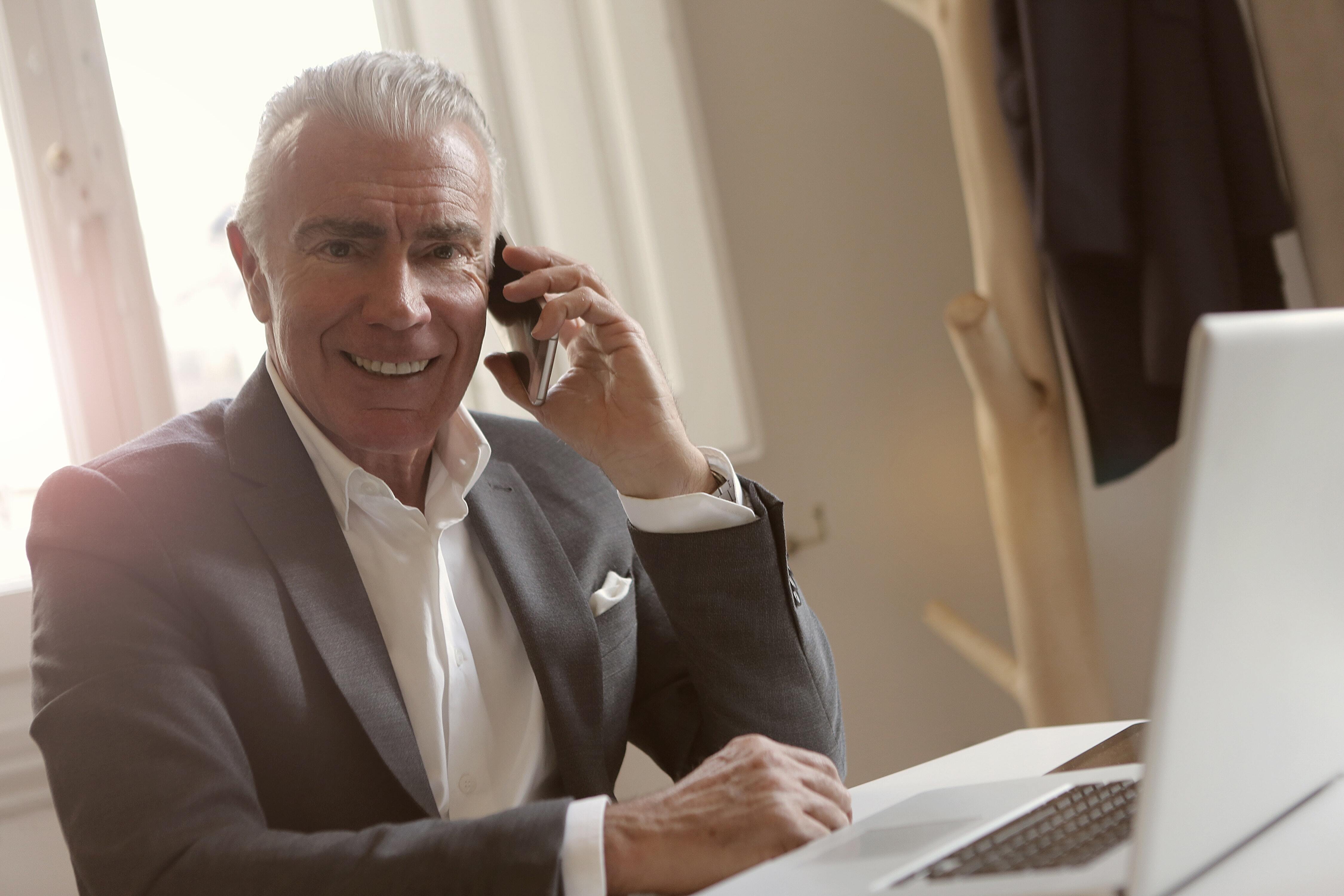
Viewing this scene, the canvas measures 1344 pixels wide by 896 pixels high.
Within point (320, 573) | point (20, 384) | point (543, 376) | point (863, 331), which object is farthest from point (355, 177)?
point (863, 331)

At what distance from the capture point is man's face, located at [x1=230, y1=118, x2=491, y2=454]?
1220mm

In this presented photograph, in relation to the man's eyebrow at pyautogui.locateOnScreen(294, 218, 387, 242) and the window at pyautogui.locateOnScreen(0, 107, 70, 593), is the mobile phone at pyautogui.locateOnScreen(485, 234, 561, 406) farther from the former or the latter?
the window at pyautogui.locateOnScreen(0, 107, 70, 593)

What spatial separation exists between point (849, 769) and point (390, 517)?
144 centimetres

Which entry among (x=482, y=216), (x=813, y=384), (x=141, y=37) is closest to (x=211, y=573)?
(x=482, y=216)

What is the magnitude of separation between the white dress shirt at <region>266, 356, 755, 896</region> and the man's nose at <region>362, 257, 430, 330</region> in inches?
5.7

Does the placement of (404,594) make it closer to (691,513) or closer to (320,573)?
(320,573)

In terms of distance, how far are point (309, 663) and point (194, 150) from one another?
1140 mm

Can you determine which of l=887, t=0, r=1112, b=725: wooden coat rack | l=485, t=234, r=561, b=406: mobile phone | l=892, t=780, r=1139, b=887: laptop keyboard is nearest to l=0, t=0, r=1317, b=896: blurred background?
l=887, t=0, r=1112, b=725: wooden coat rack

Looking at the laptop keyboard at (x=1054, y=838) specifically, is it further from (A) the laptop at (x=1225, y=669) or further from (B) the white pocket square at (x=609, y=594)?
(B) the white pocket square at (x=609, y=594)

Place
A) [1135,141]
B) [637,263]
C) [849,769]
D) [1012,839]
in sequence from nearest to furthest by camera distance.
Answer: [1012,839]
[1135,141]
[637,263]
[849,769]

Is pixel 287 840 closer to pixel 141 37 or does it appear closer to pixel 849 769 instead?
pixel 141 37

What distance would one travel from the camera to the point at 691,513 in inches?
49.1

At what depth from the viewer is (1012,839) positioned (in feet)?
2.39

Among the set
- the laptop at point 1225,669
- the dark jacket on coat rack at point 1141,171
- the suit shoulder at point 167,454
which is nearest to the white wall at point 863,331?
the dark jacket on coat rack at point 1141,171
